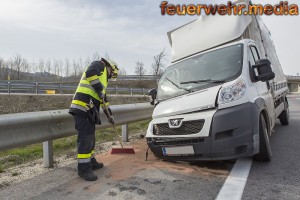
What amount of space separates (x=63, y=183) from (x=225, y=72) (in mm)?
2871

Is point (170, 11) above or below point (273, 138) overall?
above

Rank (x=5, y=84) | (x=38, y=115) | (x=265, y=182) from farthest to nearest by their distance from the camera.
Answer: (x=5, y=84) → (x=38, y=115) → (x=265, y=182)

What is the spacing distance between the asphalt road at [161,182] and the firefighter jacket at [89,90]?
936 millimetres

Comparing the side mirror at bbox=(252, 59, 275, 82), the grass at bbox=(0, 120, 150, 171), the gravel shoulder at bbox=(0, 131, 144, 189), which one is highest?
the side mirror at bbox=(252, 59, 275, 82)

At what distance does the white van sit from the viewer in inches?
152

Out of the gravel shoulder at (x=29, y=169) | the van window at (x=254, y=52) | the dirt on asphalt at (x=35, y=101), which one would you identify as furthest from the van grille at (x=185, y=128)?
the dirt on asphalt at (x=35, y=101)

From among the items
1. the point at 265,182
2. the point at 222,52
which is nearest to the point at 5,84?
the point at 222,52

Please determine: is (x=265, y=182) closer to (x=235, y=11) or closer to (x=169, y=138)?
(x=169, y=138)

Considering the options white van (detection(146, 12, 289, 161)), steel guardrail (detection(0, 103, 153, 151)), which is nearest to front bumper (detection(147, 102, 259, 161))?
white van (detection(146, 12, 289, 161))

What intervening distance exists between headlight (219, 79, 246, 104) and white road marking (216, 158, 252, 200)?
96cm

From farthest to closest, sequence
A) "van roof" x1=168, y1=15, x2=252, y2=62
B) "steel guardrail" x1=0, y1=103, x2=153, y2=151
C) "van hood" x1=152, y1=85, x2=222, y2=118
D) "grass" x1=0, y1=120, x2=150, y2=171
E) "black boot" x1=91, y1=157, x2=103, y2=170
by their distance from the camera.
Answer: "van roof" x1=168, y1=15, x2=252, y2=62 < "grass" x1=0, y1=120, x2=150, y2=171 < "black boot" x1=91, y1=157, x2=103, y2=170 < "van hood" x1=152, y1=85, x2=222, y2=118 < "steel guardrail" x1=0, y1=103, x2=153, y2=151

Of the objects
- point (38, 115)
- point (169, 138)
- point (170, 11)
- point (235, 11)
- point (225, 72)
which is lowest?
point (169, 138)

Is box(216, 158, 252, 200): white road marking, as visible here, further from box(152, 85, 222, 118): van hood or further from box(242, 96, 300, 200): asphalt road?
box(152, 85, 222, 118): van hood

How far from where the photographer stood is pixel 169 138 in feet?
13.7
